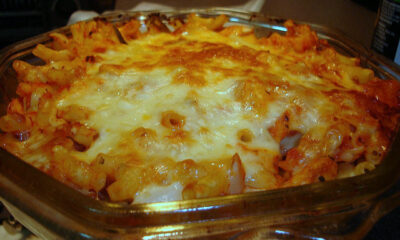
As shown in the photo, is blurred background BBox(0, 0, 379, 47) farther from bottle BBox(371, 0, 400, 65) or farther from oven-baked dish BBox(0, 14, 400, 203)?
oven-baked dish BBox(0, 14, 400, 203)

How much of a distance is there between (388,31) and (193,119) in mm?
796

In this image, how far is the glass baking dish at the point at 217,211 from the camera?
0.63m

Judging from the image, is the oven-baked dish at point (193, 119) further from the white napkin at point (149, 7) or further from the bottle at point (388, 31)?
the white napkin at point (149, 7)

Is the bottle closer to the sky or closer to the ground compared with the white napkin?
closer to the sky

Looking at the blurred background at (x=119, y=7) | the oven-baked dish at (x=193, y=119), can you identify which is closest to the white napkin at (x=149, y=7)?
the blurred background at (x=119, y=7)

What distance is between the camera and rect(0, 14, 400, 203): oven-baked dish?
0.82 m

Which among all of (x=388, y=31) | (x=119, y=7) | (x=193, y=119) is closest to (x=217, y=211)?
(x=193, y=119)

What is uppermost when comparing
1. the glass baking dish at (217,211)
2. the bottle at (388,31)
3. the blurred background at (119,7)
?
the bottle at (388,31)

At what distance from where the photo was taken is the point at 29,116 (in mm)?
1054

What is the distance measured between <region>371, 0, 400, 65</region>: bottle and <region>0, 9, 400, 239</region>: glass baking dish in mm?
654

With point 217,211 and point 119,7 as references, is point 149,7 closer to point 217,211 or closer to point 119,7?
point 119,7

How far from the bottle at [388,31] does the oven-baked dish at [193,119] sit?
145mm

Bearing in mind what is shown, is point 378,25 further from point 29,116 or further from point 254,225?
point 29,116

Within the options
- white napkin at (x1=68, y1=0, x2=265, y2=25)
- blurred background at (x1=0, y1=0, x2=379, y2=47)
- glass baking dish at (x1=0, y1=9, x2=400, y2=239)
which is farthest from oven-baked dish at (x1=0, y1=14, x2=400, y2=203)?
white napkin at (x1=68, y1=0, x2=265, y2=25)
